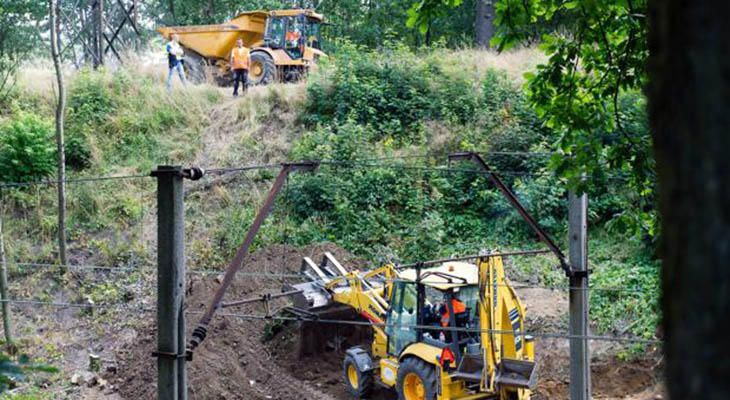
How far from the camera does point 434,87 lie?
835 inches

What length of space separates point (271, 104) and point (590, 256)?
36.7 ft

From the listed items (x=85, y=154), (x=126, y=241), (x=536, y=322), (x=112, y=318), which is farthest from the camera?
(x=85, y=154)

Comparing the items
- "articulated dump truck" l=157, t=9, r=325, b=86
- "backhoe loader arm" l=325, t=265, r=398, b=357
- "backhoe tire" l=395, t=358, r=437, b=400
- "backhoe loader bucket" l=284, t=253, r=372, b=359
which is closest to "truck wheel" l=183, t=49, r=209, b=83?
"articulated dump truck" l=157, t=9, r=325, b=86

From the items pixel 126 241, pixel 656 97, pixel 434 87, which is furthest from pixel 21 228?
pixel 656 97

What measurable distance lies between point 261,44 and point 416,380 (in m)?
18.8

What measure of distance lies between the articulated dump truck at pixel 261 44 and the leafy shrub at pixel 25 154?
816cm

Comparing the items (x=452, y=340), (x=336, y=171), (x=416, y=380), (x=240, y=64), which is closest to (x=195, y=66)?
(x=240, y=64)

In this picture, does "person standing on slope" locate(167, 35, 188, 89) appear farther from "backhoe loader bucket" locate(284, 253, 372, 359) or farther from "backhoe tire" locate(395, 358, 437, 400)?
"backhoe tire" locate(395, 358, 437, 400)

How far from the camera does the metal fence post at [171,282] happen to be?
24.2 ft

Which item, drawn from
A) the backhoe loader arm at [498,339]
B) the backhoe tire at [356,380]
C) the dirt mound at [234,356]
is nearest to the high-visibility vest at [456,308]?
the backhoe loader arm at [498,339]

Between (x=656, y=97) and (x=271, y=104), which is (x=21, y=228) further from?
(x=656, y=97)

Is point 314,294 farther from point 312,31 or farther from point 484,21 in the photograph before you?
point 484,21

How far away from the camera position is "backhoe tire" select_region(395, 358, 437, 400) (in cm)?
1025

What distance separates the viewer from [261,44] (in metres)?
26.9
